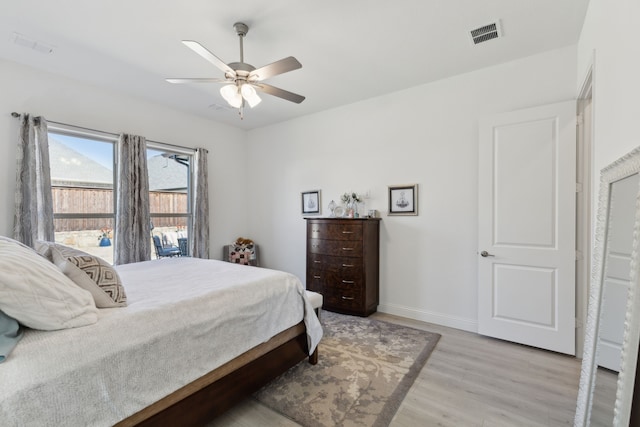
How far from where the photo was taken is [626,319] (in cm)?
105

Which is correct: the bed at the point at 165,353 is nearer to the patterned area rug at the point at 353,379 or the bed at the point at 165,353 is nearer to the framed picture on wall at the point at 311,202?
the patterned area rug at the point at 353,379

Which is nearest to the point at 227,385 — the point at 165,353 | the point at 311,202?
the point at 165,353

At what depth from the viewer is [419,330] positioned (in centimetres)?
314

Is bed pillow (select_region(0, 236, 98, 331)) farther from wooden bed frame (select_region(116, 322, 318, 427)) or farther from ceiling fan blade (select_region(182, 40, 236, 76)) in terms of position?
ceiling fan blade (select_region(182, 40, 236, 76))

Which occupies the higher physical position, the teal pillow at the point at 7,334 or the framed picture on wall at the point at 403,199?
the framed picture on wall at the point at 403,199

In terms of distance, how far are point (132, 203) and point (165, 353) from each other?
2.79 metres

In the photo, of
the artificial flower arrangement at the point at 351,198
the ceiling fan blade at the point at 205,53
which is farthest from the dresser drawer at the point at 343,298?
the ceiling fan blade at the point at 205,53

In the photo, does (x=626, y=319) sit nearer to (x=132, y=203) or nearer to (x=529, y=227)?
(x=529, y=227)

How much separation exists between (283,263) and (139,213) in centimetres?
215

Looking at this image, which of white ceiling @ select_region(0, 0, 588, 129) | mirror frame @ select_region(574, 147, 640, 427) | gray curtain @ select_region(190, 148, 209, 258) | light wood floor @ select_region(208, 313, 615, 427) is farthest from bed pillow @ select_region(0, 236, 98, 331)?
gray curtain @ select_region(190, 148, 209, 258)

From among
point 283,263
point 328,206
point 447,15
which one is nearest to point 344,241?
point 328,206

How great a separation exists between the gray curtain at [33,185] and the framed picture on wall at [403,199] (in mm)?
3720

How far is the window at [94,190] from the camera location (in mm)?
3258

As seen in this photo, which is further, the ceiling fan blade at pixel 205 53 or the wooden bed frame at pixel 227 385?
the ceiling fan blade at pixel 205 53
